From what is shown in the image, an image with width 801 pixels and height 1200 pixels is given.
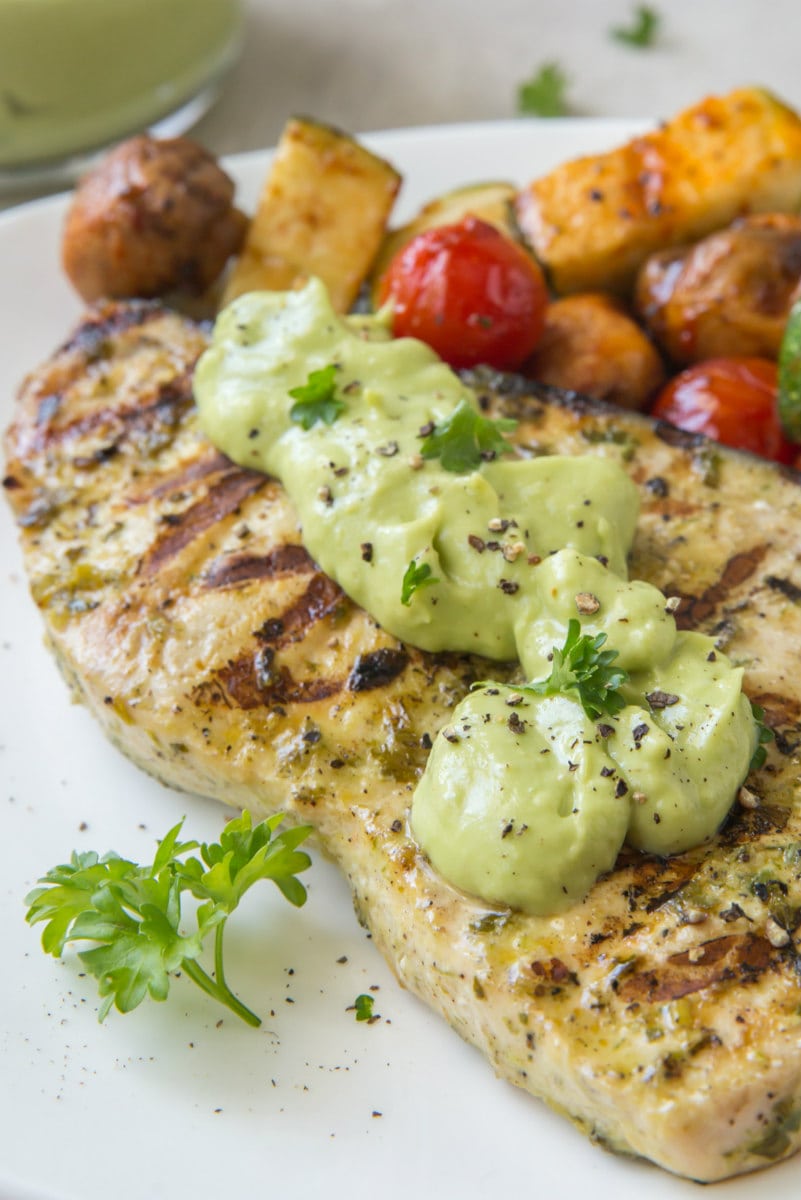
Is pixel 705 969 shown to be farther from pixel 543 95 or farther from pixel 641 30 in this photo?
pixel 641 30

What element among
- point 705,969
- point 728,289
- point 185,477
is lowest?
point 705,969

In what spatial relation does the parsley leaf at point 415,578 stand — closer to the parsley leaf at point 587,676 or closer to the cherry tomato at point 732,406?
the parsley leaf at point 587,676

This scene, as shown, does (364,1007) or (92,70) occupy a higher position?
(92,70)

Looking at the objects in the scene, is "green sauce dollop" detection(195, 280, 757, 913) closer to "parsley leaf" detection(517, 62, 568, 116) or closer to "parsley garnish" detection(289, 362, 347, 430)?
"parsley garnish" detection(289, 362, 347, 430)

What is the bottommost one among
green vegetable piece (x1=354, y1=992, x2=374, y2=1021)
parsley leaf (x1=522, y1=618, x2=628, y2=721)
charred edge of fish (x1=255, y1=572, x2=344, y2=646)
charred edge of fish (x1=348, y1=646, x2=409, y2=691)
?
green vegetable piece (x1=354, y1=992, x2=374, y2=1021)

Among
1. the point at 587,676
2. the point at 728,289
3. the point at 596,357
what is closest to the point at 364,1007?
the point at 587,676

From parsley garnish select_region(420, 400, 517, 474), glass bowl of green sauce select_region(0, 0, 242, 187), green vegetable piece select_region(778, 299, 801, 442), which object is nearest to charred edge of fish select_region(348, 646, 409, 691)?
parsley garnish select_region(420, 400, 517, 474)

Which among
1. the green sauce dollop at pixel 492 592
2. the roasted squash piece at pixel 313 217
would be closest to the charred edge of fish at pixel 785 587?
the green sauce dollop at pixel 492 592
